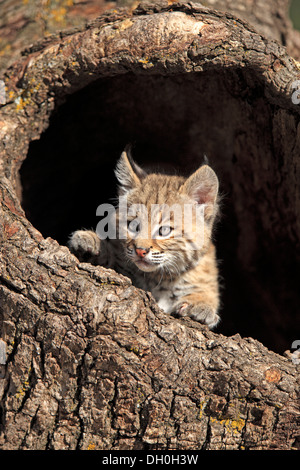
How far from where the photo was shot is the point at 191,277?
4.20 metres

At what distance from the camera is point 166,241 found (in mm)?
3863

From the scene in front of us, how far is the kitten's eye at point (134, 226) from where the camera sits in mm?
3943

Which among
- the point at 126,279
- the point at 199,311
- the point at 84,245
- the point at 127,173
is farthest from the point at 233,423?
the point at 127,173

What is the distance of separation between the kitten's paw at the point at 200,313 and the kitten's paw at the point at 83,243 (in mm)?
851

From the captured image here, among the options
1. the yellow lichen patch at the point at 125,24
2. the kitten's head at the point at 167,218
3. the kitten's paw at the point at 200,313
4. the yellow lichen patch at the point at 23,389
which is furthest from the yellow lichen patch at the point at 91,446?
the yellow lichen patch at the point at 125,24

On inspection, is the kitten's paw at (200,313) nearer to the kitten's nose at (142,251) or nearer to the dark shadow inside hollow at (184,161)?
the kitten's nose at (142,251)

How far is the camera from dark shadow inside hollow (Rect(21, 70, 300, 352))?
4707 millimetres

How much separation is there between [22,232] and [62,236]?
2.11 meters

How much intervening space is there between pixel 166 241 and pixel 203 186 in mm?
552

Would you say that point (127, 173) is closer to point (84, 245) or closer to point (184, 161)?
point (84, 245)

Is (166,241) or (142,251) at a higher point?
(166,241)

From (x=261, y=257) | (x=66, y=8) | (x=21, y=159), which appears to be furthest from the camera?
(x=66, y=8)

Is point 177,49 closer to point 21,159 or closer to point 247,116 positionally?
point 247,116
